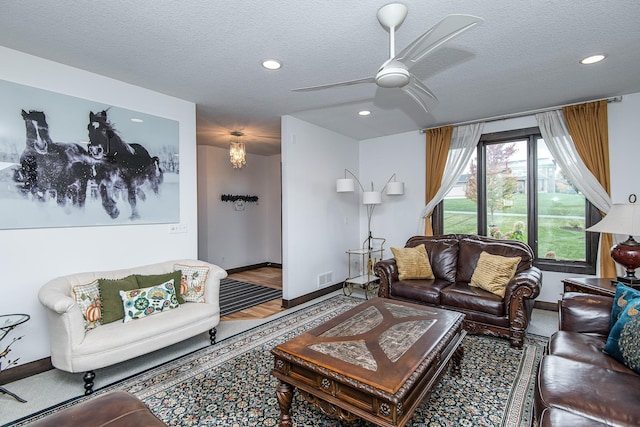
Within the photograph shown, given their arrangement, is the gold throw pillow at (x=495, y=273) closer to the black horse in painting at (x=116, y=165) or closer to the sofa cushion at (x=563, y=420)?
the sofa cushion at (x=563, y=420)

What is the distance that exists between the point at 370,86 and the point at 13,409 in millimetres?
4005

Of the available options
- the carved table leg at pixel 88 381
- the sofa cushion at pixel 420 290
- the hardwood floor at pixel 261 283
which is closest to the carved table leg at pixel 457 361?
the sofa cushion at pixel 420 290

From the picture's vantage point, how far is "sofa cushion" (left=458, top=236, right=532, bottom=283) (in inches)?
145

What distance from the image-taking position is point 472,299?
3289 mm

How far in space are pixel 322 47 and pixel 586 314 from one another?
284cm

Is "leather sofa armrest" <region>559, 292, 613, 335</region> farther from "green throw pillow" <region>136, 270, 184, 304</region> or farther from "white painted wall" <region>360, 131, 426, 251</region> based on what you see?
"green throw pillow" <region>136, 270, 184, 304</region>

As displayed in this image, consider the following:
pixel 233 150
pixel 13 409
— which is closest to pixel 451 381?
pixel 13 409

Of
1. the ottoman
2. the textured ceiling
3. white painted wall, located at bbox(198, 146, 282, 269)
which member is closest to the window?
the textured ceiling

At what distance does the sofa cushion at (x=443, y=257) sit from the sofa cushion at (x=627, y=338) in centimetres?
207

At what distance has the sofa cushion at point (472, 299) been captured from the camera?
316 centimetres

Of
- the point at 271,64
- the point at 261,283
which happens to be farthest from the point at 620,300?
the point at 261,283

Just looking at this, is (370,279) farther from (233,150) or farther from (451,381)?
(233,150)

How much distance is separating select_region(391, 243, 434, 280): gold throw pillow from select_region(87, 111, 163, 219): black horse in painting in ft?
10.3

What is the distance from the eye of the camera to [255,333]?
11.2 feet
